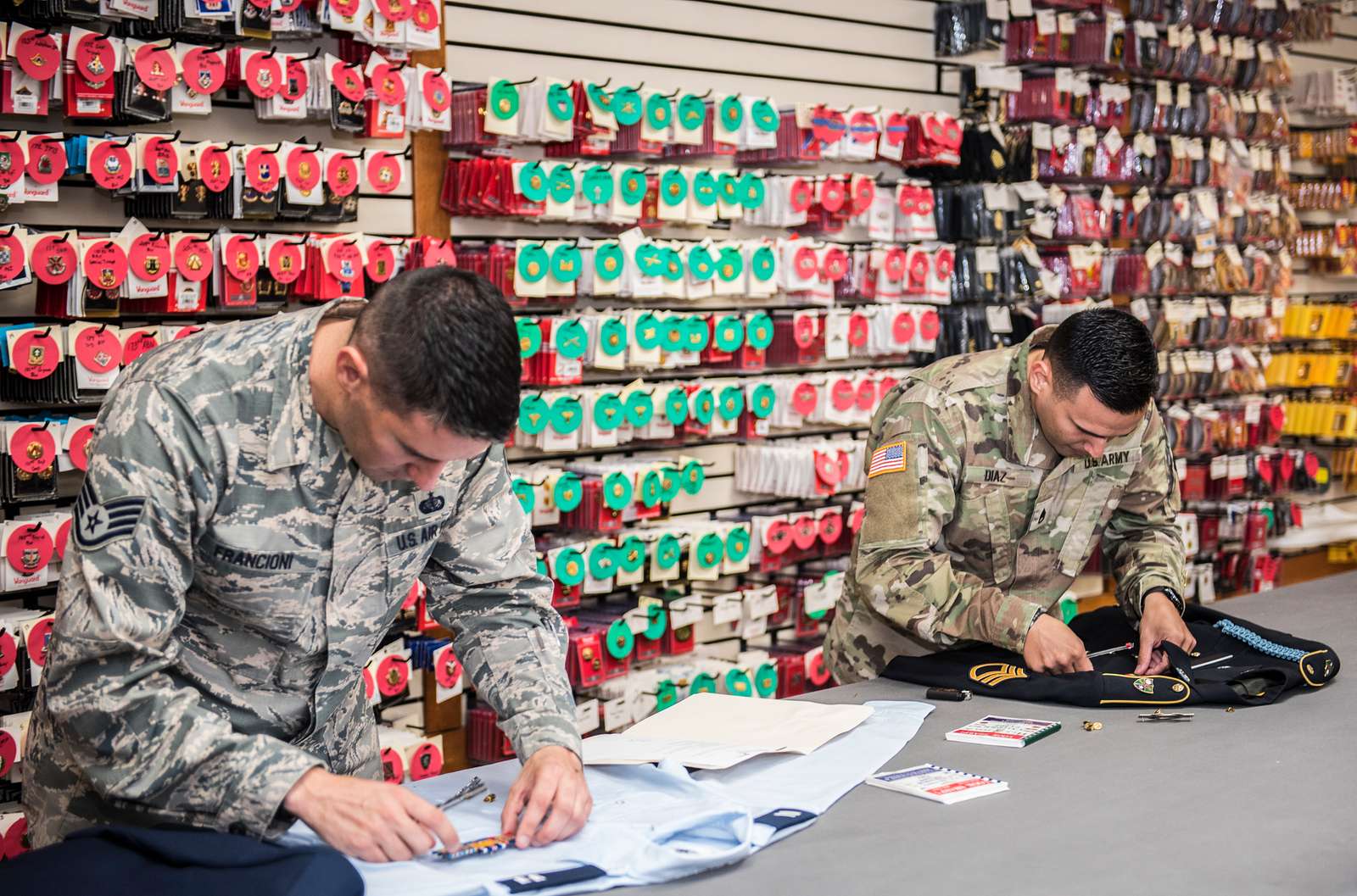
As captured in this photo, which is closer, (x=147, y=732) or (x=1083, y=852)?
(x=147, y=732)

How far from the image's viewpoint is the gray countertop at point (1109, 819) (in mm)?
1800

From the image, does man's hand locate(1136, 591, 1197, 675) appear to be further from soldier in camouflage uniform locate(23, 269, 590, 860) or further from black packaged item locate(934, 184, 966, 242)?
black packaged item locate(934, 184, 966, 242)

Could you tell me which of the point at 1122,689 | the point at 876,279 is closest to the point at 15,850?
the point at 1122,689

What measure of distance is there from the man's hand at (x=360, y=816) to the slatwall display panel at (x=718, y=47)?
3190mm

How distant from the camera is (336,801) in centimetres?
173

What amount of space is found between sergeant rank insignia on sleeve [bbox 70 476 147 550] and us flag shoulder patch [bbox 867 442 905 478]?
1.72m

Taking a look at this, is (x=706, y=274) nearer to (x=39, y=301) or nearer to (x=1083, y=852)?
(x=39, y=301)

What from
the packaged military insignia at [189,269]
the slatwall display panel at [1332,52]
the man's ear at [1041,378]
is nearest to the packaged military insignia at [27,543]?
the packaged military insignia at [189,269]

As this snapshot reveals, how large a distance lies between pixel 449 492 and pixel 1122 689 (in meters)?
1.40

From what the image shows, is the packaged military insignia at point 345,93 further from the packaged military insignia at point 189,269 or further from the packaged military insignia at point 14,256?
the packaged military insignia at point 14,256

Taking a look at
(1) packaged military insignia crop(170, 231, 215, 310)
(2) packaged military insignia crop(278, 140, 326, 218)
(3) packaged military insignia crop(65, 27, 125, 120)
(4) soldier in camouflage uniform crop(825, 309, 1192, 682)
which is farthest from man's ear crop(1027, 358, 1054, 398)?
(3) packaged military insignia crop(65, 27, 125, 120)

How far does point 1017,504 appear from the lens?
3.07 meters

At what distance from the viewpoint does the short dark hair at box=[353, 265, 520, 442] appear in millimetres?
1649

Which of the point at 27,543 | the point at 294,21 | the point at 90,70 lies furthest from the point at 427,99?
the point at 27,543
